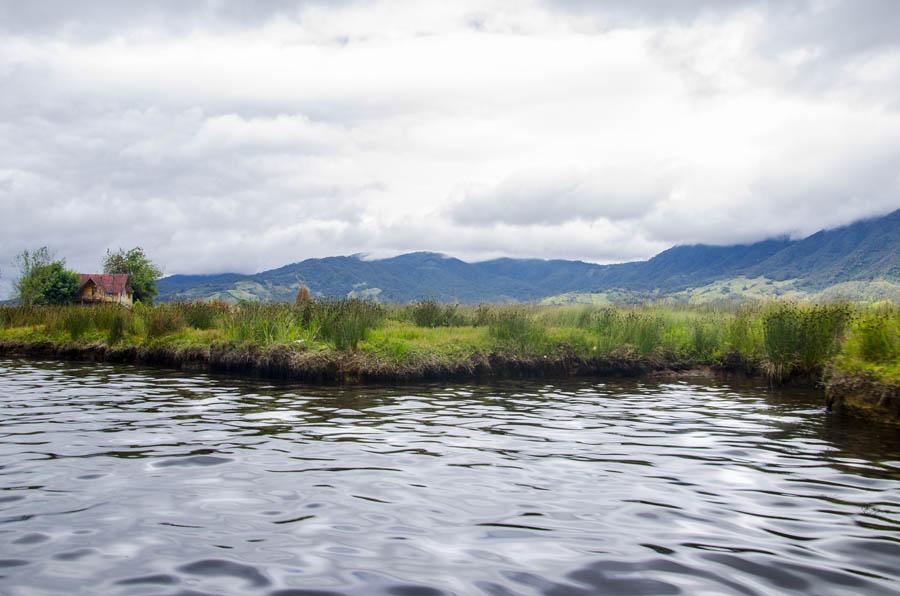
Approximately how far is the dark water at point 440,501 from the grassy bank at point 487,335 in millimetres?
4606

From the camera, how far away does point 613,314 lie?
20.4 metres

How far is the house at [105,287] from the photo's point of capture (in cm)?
8394

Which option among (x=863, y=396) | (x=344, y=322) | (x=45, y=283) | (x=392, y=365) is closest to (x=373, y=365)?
(x=392, y=365)

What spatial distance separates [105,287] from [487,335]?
264 ft

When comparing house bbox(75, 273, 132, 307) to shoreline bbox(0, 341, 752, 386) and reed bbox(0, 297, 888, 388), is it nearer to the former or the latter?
reed bbox(0, 297, 888, 388)

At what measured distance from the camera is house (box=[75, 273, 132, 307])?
83.9 m

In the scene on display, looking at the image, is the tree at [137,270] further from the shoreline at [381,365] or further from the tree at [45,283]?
the shoreline at [381,365]

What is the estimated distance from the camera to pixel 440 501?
5855 mm

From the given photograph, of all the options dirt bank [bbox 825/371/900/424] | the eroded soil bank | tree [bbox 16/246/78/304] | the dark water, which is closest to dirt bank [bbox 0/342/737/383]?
the eroded soil bank

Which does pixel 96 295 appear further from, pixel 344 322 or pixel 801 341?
pixel 801 341

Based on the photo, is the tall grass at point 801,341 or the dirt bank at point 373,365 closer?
the tall grass at point 801,341

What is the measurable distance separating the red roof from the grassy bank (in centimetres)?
6726

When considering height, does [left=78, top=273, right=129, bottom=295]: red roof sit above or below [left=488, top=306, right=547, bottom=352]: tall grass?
above

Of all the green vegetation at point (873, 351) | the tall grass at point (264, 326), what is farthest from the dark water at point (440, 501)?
the tall grass at point (264, 326)
